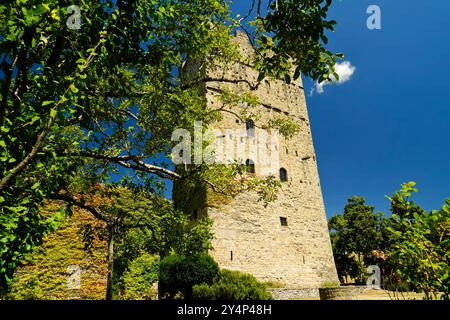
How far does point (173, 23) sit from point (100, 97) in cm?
201

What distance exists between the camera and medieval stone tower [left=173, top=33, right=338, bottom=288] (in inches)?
561

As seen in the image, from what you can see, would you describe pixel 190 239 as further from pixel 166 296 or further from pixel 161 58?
pixel 166 296

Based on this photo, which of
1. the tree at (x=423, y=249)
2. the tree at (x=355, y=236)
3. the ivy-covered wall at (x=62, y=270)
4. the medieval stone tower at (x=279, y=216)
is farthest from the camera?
the tree at (x=355, y=236)

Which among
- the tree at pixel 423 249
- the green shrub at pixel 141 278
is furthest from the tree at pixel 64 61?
the green shrub at pixel 141 278

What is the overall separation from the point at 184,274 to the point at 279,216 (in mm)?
7190

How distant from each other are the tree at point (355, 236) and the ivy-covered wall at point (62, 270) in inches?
1022

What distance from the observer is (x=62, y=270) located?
454 inches

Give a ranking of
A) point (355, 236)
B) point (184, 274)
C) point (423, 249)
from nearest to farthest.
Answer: point (423, 249) < point (184, 274) < point (355, 236)

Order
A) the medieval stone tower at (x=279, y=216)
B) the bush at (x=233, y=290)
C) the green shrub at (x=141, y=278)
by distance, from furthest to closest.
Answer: the medieval stone tower at (x=279, y=216)
the green shrub at (x=141, y=278)
the bush at (x=233, y=290)

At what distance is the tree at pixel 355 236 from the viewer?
29141mm

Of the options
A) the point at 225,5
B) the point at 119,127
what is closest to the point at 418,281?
the point at 119,127

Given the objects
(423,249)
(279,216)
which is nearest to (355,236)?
(279,216)

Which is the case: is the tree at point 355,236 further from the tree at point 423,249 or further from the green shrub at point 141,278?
the tree at point 423,249

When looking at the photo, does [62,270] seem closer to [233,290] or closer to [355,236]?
[233,290]
